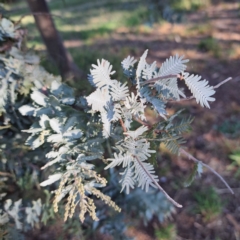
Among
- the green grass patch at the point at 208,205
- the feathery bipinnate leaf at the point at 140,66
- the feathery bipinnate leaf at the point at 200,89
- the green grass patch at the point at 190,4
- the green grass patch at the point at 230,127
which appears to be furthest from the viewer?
the green grass patch at the point at 190,4

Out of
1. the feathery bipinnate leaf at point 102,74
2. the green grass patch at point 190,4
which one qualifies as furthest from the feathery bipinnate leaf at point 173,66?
the green grass patch at point 190,4

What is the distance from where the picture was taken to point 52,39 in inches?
109

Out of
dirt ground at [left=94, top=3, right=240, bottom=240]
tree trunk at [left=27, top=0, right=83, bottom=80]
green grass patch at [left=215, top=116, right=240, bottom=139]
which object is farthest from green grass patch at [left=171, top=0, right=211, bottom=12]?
green grass patch at [left=215, top=116, right=240, bottom=139]

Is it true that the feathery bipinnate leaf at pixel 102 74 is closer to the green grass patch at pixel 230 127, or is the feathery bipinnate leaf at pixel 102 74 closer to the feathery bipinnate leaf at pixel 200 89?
the feathery bipinnate leaf at pixel 200 89

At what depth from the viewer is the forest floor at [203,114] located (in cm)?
200

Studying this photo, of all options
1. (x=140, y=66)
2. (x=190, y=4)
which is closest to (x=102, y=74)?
(x=140, y=66)

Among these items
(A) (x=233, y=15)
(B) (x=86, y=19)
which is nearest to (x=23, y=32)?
(A) (x=233, y=15)

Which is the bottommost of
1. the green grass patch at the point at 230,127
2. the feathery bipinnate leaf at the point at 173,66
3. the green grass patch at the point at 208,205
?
the green grass patch at the point at 208,205

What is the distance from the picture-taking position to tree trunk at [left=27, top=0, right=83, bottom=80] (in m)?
2.56

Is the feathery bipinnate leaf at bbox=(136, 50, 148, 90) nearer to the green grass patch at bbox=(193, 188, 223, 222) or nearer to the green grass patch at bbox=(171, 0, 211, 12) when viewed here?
the green grass patch at bbox=(193, 188, 223, 222)

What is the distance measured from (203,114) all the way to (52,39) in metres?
Answer: 1.62

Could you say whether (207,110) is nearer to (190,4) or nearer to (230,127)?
(230,127)

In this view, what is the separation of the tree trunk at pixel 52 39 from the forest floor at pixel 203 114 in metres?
0.57

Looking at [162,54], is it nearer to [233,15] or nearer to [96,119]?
[233,15]
